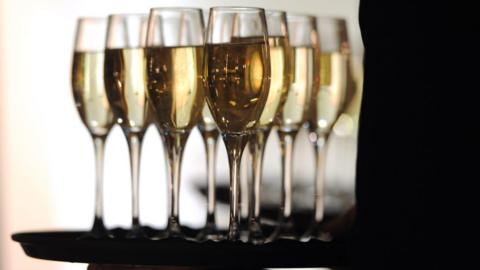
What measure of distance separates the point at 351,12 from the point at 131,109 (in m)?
3.03

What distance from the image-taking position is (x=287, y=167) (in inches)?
53.3

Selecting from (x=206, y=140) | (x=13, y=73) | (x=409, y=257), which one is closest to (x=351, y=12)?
(x=13, y=73)

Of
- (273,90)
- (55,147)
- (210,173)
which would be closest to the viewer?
(273,90)

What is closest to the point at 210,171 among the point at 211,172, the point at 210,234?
the point at 211,172

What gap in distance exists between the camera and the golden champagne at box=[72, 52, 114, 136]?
1253mm

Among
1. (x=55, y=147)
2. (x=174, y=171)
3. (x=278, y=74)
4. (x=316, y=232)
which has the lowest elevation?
(x=55, y=147)

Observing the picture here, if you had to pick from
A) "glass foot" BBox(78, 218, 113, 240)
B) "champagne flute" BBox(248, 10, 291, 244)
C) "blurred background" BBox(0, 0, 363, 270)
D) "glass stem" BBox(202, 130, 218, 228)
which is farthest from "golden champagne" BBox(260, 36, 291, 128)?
"blurred background" BBox(0, 0, 363, 270)

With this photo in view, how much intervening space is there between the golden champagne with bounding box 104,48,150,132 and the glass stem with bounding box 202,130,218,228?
0.08 meters

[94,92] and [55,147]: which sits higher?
[94,92]

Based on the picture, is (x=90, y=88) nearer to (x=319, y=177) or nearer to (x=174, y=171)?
(x=174, y=171)

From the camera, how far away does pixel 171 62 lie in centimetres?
108

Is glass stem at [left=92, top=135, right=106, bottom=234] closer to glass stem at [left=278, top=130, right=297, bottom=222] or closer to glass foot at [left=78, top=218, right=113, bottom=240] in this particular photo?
glass foot at [left=78, top=218, right=113, bottom=240]

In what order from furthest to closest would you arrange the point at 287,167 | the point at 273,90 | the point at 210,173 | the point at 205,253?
1. the point at 287,167
2. the point at 210,173
3. the point at 273,90
4. the point at 205,253

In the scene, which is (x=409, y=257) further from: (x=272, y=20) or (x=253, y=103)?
(x=272, y=20)
